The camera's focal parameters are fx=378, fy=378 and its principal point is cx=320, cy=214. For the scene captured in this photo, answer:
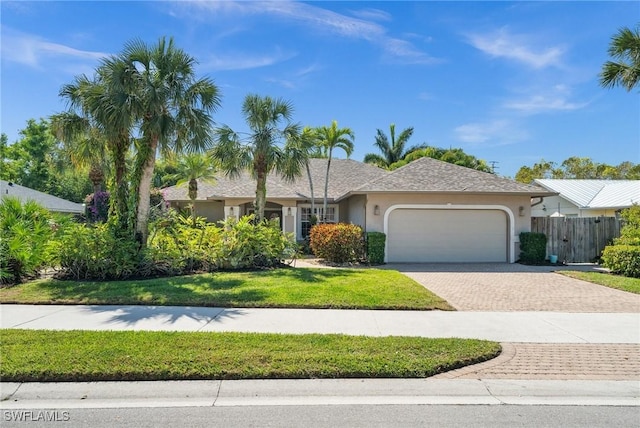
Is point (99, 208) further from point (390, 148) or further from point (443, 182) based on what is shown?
point (390, 148)

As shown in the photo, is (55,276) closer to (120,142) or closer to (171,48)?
(120,142)

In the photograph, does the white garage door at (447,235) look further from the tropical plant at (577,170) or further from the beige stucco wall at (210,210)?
the tropical plant at (577,170)

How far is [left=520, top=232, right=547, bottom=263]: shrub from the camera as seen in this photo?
15.7 meters

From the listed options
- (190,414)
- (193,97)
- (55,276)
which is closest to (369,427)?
(190,414)

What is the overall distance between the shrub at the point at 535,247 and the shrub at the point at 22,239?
1710cm

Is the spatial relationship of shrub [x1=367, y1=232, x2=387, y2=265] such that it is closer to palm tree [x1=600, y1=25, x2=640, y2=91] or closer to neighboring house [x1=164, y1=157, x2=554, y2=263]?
neighboring house [x1=164, y1=157, x2=554, y2=263]

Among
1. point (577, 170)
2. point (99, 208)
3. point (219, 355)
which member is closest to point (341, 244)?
point (219, 355)

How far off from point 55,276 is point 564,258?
18938 millimetres

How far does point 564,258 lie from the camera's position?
16406mm

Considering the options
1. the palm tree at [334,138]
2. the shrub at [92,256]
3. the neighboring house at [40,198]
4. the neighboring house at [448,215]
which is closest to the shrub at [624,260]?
the neighboring house at [448,215]

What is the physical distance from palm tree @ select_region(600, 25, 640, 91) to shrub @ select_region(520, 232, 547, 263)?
647cm

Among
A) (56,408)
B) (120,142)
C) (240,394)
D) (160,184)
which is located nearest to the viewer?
(56,408)

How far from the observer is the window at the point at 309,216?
21.7 meters

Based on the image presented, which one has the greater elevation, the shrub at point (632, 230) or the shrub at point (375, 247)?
the shrub at point (632, 230)
